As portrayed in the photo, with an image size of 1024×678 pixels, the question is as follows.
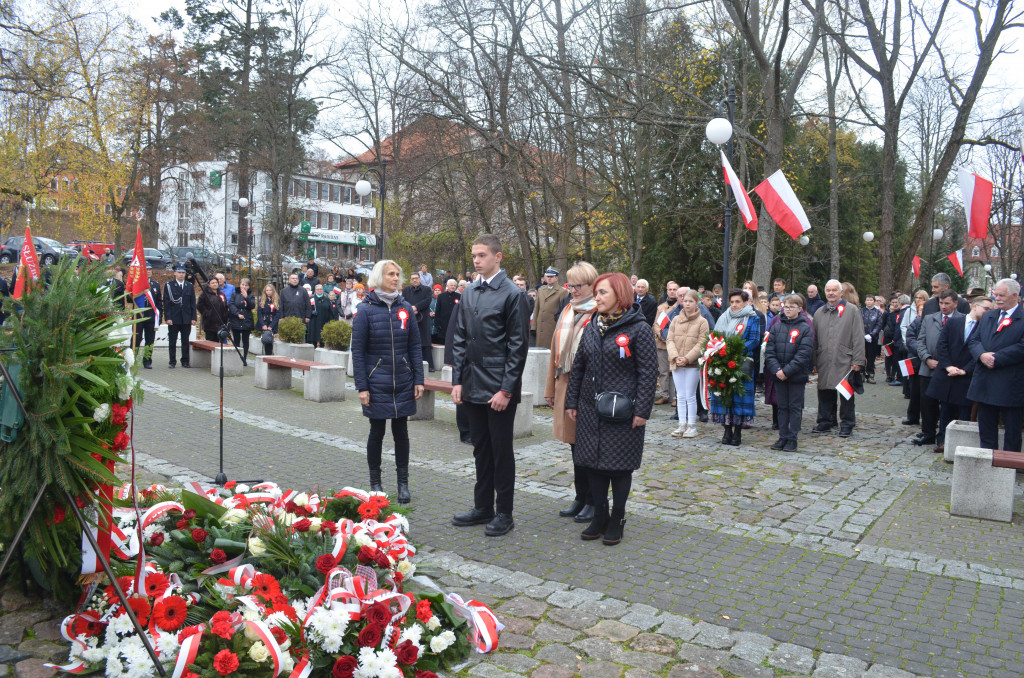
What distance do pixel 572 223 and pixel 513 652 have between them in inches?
916

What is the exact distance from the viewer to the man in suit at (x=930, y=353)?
31.4ft

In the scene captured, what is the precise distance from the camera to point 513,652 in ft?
12.9

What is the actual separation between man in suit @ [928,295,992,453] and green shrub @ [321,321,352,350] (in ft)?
32.0

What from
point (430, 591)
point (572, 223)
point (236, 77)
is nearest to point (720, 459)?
point (430, 591)

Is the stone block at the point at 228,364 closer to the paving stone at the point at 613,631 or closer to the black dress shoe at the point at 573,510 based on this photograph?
the black dress shoe at the point at 573,510

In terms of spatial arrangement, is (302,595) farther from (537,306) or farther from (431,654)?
(537,306)

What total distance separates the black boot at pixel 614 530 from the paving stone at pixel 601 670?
5.96 feet

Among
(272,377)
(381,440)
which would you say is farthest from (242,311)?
(381,440)

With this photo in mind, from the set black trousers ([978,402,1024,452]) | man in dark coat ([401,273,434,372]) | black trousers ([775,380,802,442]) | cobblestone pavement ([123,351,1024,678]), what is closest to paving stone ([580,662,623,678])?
cobblestone pavement ([123,351,1024,678])

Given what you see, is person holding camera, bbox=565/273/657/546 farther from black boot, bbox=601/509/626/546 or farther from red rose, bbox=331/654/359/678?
red rose, bbox=331/654/359/678

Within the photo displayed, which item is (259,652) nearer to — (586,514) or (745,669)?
(745,669)

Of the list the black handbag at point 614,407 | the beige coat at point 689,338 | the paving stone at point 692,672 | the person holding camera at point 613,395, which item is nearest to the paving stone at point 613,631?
the paving stone at point 692,672

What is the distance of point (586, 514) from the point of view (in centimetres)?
621

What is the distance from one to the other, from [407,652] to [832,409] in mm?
8542
